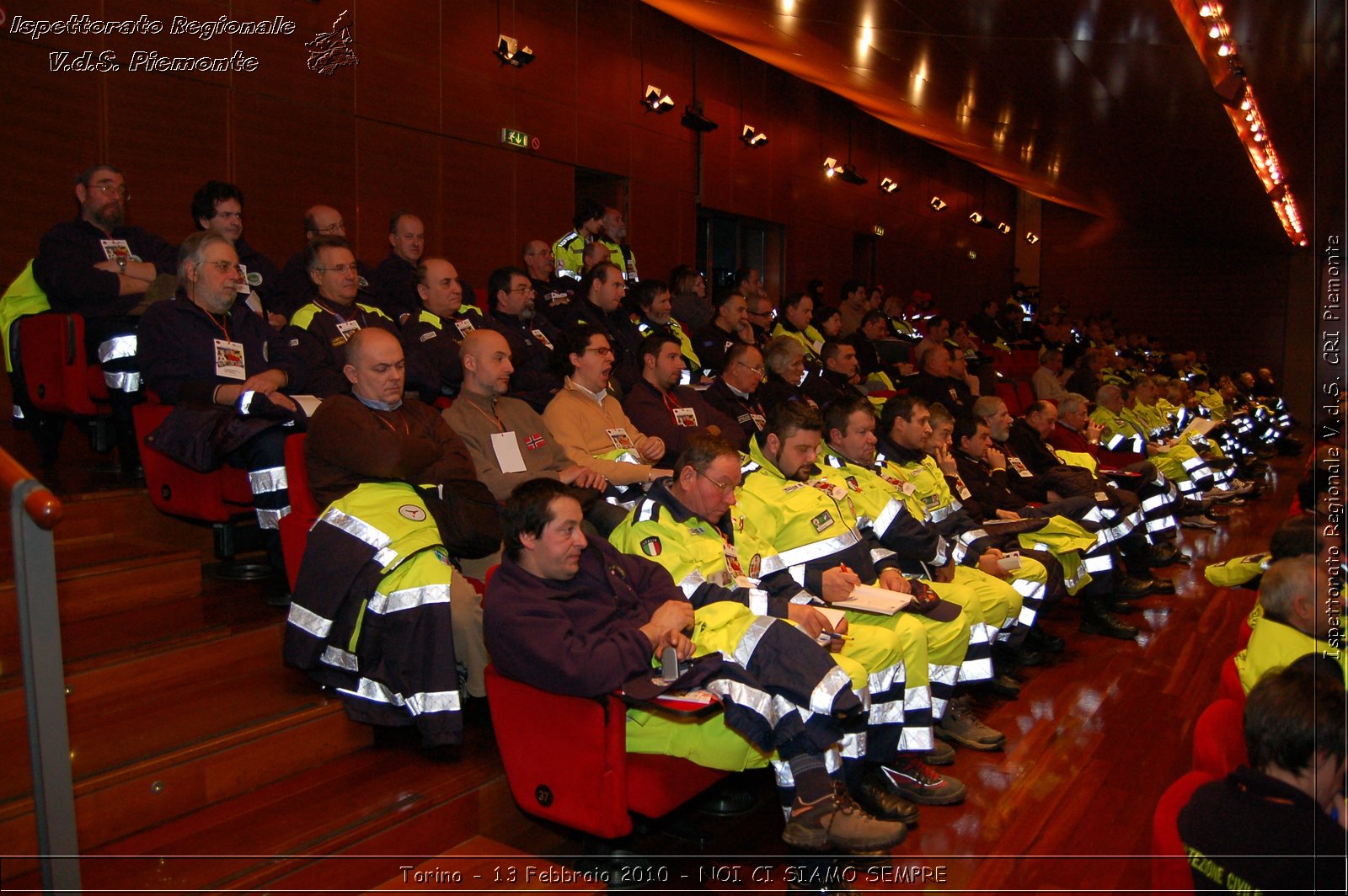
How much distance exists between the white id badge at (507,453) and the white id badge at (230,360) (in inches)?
Answer: 35.7

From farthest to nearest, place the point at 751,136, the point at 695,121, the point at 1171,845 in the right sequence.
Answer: the point at 751,136 → the point at 695,121 → the point at 1171,845

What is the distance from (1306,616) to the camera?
2207 millimetres

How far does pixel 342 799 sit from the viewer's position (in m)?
2.39

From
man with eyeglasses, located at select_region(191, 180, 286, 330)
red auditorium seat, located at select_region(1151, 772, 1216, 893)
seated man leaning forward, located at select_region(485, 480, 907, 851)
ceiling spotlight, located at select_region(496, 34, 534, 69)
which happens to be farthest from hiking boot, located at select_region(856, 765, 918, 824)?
ceiling spotlight, located at select_region(496, 34, 534, 69)

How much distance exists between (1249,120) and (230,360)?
801cm

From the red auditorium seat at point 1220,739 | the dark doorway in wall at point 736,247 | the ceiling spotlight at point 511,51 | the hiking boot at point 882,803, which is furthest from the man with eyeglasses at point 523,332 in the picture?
the dark doorway in wall at point 736,247

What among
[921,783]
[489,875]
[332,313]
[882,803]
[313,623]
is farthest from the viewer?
[332,313]

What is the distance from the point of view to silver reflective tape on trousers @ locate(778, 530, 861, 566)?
10.5 feet

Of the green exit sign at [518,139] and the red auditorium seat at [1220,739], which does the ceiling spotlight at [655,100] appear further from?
the red auditorium seat at [1220,739]

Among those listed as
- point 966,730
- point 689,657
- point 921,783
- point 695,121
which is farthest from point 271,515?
point 695,121

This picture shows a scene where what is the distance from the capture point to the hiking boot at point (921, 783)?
284cm

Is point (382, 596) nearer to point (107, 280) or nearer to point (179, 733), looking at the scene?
point (179, 733)

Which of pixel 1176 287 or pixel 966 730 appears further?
pixel 1176 287

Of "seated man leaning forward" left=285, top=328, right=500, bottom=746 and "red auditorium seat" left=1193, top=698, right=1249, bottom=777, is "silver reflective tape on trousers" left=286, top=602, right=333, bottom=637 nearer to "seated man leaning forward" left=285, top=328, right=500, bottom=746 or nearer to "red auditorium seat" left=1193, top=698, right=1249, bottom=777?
"seated man leaning forward" left=285, top=328, right=500, bottom=746
